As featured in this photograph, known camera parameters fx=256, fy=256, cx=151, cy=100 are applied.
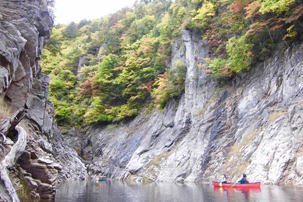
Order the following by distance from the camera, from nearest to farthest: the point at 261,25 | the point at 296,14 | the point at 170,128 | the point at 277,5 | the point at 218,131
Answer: the point at 277,5, the point at 296,14, the point at 261,25, the point at 218,131, the point at 170,128

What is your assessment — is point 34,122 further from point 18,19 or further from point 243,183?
point 243,183

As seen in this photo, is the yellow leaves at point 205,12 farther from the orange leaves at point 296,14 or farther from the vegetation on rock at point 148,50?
the orange leaves at point 296,14

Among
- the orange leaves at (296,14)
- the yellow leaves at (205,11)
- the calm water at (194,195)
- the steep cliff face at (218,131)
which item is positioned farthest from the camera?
the yellow leaves at (205,11)

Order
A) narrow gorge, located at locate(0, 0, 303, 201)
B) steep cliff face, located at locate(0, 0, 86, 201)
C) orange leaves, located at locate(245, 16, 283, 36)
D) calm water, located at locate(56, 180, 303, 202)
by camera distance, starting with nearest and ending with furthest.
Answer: steep cliff face, located at locate(0, 0, 86, 201), narrow gorge, located at locate(0, 0, 303, 201), calm water, located at locate(56, 180, 303, 202), orange leaves, located at locate(245, 16, 283, 36)

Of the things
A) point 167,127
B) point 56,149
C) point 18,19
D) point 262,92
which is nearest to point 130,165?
point 167,127

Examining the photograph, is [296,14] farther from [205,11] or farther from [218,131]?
[205,11]

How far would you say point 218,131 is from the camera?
23.4 m

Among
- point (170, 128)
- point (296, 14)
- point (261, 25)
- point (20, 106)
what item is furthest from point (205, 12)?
point (20, 106)

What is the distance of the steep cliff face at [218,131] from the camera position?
667 inches

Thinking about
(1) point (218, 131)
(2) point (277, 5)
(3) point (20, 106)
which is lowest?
(3) point (20, 106)

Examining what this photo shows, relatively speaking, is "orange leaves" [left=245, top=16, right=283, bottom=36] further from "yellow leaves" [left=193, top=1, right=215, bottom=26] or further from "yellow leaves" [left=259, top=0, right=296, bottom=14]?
"yellow leaves" [left=193, top=1, right=215, bottom=26]

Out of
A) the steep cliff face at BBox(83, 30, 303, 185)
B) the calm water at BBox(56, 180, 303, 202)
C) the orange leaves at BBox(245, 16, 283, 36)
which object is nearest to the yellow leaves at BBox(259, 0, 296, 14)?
the orange leaves at BBox(245, 16, 283, 36)

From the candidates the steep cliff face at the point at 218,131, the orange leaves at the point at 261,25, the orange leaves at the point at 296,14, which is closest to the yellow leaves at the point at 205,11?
the steep cliff face at the point at 218,131

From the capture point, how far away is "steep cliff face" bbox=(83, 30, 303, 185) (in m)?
17.0
